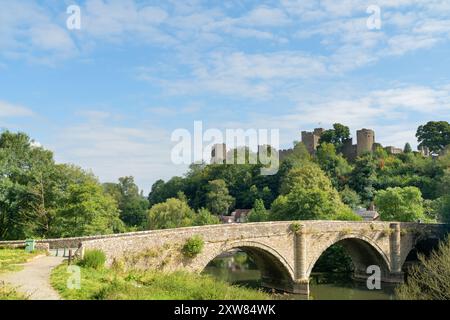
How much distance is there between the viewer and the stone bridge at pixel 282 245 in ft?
56.9

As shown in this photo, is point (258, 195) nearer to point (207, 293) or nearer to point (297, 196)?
point (297, 196)

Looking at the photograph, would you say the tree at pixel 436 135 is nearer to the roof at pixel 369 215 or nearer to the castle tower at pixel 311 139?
the castle tower at pixel 311 139

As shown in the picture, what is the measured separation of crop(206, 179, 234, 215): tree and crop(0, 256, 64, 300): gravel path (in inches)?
1941

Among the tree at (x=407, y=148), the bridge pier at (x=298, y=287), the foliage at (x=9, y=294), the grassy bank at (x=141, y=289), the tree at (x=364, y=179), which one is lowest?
the bridge pier at (x=298, y=287)

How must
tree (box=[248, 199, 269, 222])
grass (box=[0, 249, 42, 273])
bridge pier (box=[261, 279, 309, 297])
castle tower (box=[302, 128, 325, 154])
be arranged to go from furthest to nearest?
castle tower (box=[302, 128, 325, 154]), tree (box=[248, 199, 269, 222]), bridge pier (box=[261, 279, 309, 297]), grass (box=[0, 249, 42, 273])

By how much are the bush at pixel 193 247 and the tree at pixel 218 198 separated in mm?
44148

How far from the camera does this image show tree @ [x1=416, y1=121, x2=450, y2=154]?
65.8m

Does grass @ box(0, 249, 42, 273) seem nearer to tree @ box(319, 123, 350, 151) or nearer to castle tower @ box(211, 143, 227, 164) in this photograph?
tree @ box(319, 123, 350, 151)

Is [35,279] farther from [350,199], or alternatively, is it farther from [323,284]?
[350,199]

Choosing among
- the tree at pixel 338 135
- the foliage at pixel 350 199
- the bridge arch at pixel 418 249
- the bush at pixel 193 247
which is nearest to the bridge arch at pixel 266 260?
the bush at pixel 193 247

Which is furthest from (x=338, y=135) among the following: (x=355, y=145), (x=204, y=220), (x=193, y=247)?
(x=193, y=247)

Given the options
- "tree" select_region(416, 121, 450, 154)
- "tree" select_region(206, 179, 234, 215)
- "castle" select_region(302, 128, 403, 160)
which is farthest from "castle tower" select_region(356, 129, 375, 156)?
"tree" select_region(206, 179, 234, 215)

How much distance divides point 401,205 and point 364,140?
3444cm

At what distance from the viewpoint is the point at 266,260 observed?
86.3 ft
